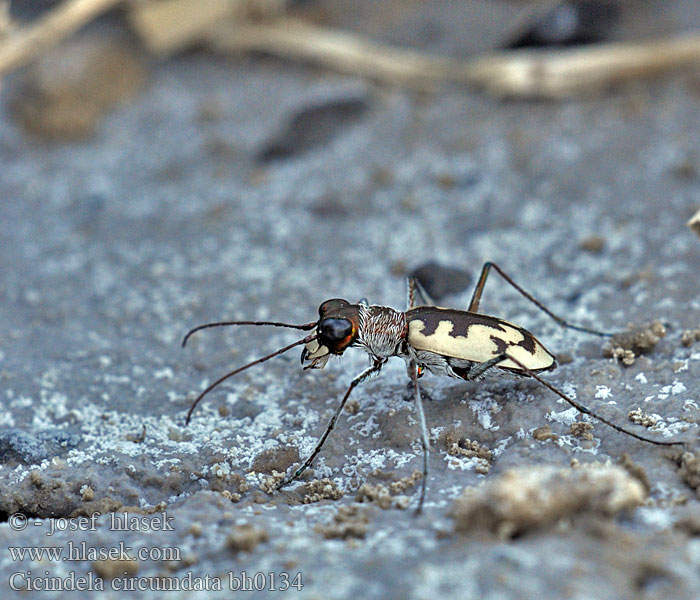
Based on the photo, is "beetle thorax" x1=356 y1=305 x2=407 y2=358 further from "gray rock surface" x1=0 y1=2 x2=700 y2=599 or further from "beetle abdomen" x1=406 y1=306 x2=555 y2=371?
"gray rock surface" x1=0 y1=2 x2=700 y2=599

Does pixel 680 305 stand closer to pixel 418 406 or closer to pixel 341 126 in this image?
pixel 418 406

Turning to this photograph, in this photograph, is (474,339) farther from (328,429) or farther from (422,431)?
(328,429)

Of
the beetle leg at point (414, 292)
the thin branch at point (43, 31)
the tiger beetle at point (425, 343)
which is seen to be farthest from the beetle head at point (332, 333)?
the thin branch at point (43, 31)

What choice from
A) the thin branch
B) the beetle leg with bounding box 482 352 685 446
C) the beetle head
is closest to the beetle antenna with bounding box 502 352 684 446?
the beetle leg with bounding box 482 352 685 446

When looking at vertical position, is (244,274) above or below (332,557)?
above

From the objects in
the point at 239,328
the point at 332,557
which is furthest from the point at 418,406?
the point at 239,328

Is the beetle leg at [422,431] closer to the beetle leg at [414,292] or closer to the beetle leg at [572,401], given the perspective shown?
the beetle leg at [572,401]

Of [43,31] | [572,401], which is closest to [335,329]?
[572,401]
